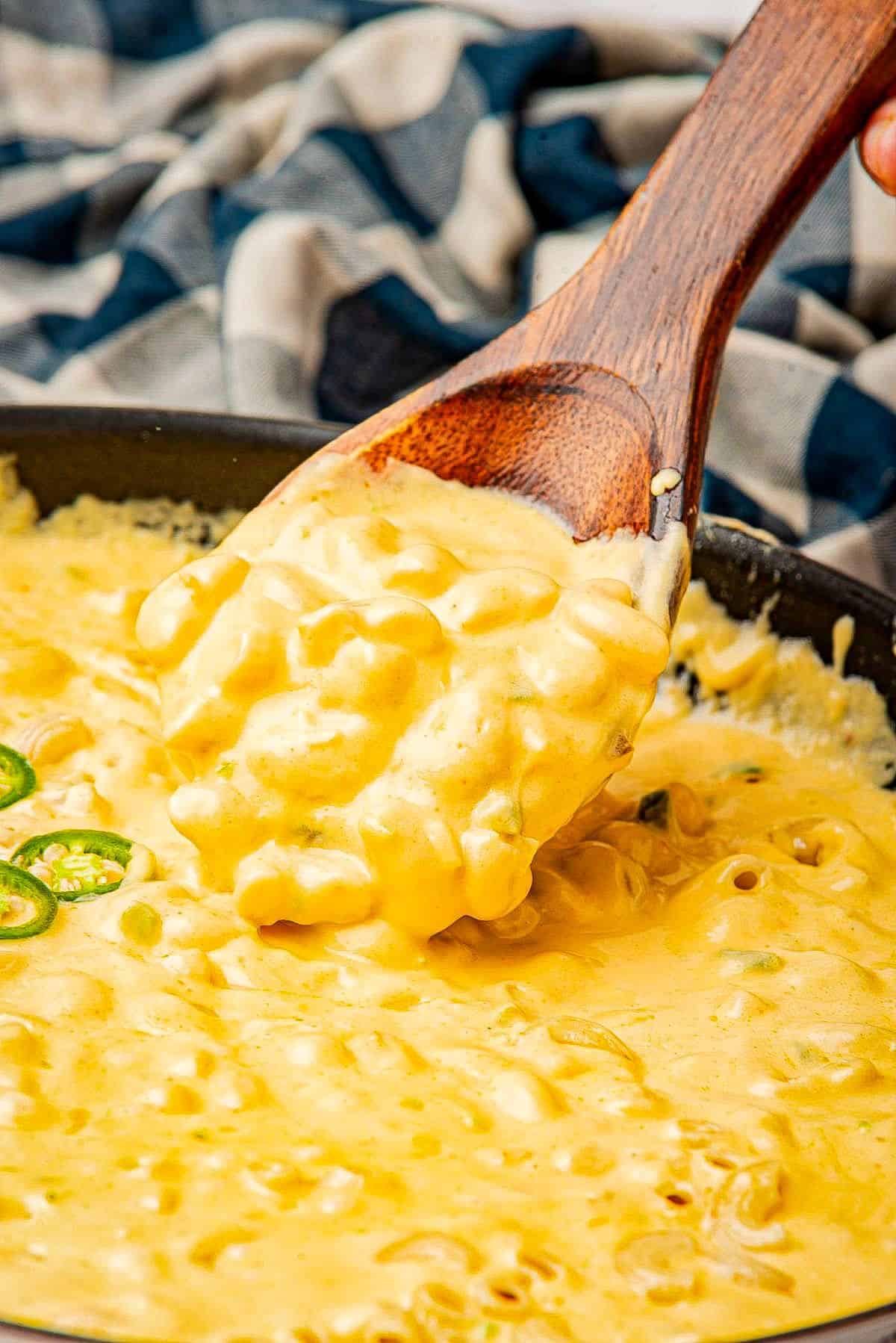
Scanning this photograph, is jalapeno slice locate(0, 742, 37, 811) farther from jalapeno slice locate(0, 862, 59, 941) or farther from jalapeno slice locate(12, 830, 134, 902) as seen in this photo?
jalapeno slice locate(0, 862, 59, 941)

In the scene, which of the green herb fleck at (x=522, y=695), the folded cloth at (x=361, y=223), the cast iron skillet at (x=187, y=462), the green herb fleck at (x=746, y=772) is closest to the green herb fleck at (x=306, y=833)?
the green herb fleck at (x=522, y=695)

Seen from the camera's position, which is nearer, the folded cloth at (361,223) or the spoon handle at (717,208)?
the spoon handle at (717,208)

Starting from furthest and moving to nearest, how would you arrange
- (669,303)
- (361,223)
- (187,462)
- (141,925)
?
1. (361,223)
2. (187,462)
3. (669,303)
4. (141,925)

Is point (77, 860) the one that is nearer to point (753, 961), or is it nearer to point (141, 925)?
point (141, 925)

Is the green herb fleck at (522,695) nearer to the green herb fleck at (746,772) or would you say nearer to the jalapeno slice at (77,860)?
the jalapeno slice at (77,860)

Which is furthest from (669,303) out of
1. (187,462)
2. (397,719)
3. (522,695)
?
(187,462)

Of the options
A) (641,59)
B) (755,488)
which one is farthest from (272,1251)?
(641,59)
